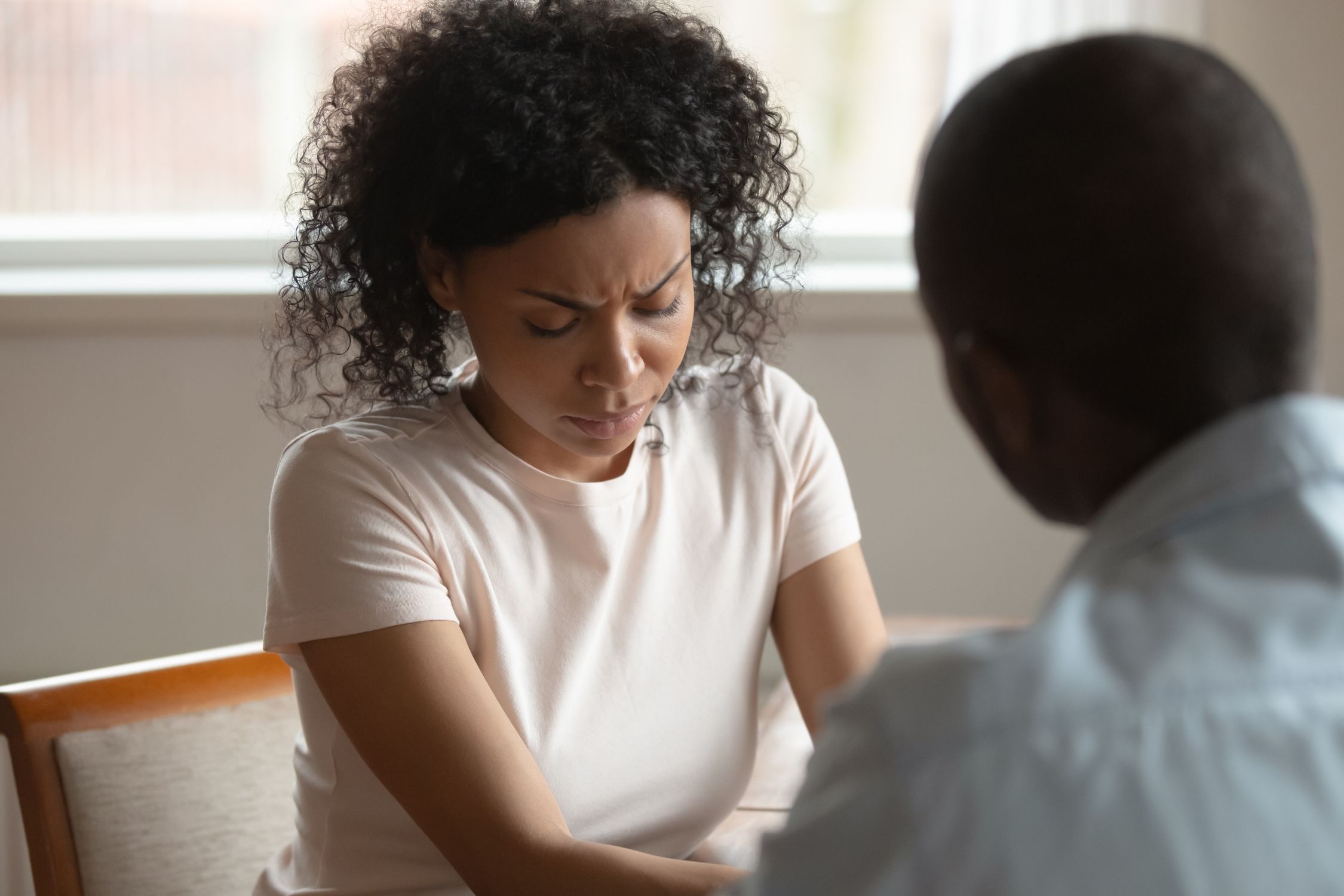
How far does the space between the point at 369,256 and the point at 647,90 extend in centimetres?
30

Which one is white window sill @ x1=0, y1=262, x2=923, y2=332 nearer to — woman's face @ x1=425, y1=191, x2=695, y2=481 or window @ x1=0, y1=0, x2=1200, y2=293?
window @ x1=0, y1=0, x2=1200, y2=293

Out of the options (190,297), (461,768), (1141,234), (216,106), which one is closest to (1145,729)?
(1141,234)

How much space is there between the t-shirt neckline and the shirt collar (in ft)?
2.37

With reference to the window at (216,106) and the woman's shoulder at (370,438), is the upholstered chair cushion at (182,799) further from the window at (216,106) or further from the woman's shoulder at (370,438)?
the window at (216,106)

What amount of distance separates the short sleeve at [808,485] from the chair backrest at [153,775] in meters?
0.63

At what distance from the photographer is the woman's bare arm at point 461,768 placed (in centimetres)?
102

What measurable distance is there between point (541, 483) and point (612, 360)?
0.54 feet

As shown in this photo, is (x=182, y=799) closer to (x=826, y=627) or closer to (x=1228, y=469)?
(x=826, y=627)

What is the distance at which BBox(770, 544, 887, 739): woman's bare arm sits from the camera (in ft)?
4.26

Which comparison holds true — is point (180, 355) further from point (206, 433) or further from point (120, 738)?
point (120, 738)

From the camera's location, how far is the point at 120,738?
4.46 feet

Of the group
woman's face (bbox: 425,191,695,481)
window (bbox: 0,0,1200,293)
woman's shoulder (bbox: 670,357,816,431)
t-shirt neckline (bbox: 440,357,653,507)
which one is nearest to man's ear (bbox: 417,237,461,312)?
woman's face (bbox: 425,191,695,481)

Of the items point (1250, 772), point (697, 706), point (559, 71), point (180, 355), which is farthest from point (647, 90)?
point (180, 355)

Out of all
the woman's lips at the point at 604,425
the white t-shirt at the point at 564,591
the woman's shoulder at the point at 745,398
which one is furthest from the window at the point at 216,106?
the woman's lips at the point at 604,425
